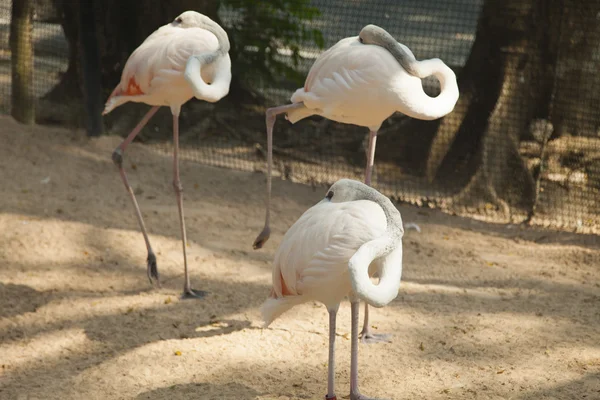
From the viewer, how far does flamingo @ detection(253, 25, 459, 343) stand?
12.1ft

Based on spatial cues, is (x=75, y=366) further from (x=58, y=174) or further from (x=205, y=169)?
(x=205, y=169)

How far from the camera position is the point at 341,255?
111 inches

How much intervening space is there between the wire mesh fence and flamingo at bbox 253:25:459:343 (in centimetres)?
239

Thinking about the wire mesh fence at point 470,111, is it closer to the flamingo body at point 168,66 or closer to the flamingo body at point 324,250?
the flamingo body at point 168,66

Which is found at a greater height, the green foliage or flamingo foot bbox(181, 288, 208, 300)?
the green foliage

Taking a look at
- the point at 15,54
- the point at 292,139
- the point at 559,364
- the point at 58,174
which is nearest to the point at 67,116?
the point at 15,54

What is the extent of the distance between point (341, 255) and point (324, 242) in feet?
0.32

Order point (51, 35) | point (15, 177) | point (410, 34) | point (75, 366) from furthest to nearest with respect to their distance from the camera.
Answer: point (51, 35), point (410, 34), point (15, 177), point (75, 366)

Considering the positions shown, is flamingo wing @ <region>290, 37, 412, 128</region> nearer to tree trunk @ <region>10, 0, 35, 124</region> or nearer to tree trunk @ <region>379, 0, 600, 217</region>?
tree trunk @ <region>379, 0, 600, 217</region>

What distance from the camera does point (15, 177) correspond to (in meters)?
5.83

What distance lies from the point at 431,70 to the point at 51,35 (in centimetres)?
451

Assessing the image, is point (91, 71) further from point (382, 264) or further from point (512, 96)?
point (382, 264)

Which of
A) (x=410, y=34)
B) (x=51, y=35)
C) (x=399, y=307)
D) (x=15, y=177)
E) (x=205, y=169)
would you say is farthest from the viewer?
(x=51, y=35)

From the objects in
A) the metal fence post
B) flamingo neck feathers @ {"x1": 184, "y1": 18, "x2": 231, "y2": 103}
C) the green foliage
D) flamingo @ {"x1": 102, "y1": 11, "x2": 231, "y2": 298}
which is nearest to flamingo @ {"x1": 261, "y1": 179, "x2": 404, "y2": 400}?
flamingo neck feathers @ {"x1": 184, "y1": 18, "x2": 231, "y2": 103}
